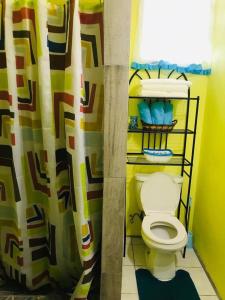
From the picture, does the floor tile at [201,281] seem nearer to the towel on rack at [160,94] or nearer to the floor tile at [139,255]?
the floor tile at [139,255]

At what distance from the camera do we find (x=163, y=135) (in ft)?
7.43

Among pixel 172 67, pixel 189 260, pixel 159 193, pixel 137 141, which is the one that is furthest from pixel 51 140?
pixel 189 260

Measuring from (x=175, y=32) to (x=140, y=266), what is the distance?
2.01m

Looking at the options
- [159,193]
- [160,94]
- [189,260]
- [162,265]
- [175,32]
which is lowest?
[189,260]

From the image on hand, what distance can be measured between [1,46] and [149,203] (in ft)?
5.42

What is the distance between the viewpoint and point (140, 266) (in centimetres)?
209

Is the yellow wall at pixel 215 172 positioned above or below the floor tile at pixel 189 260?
above

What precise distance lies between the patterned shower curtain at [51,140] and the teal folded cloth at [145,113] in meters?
0.83

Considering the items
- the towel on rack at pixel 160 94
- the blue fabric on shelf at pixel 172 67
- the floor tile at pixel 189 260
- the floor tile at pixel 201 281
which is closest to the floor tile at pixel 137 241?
the floor tile at pixel 189 260

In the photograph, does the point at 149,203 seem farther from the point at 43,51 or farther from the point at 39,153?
the point at 43,51

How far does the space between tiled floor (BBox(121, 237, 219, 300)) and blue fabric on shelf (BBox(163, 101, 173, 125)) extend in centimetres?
122

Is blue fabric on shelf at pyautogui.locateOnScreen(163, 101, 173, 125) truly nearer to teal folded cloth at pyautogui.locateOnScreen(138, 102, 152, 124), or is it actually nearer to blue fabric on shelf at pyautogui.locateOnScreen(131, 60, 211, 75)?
teal folded cloth at pyautogui.locateOnScreen(138, 102, 152, 124)

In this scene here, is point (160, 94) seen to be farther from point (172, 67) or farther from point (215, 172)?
point (215, 172)

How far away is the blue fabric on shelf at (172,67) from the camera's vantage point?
2.07 m
